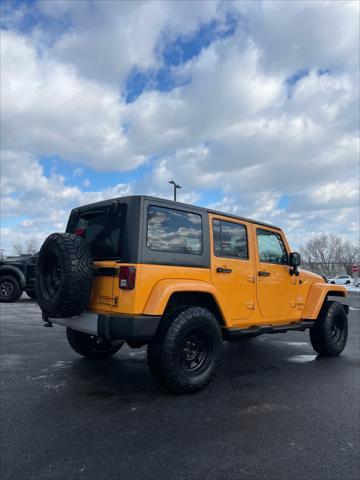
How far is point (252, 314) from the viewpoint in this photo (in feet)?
16.4

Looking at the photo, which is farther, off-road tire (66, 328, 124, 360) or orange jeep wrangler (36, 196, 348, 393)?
off-road tire (66, 328, 124, 360)

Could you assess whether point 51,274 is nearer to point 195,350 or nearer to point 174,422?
point 195,350

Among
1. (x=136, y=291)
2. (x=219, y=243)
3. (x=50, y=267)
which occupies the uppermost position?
(x=219, y=243)

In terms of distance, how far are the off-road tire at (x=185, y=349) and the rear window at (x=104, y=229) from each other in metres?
0.95

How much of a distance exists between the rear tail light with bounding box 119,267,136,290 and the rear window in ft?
0.85

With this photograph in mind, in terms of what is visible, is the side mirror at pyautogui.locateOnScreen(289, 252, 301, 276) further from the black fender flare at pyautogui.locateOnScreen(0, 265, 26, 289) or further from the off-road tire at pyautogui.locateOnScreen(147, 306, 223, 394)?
the black fender flare at pyautogui.locateOnScreen(0, 265, 26, 289)

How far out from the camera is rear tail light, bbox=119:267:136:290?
3.78 m

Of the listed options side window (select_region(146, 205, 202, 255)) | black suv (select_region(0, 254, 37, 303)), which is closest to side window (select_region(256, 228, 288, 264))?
side window (select_region(146, 205, 202, 255))

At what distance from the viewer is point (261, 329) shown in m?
5.02

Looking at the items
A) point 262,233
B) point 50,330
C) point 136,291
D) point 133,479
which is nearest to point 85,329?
point 136,291

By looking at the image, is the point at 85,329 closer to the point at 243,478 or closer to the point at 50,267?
the point at 50,267

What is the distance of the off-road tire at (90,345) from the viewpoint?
526 centimetres

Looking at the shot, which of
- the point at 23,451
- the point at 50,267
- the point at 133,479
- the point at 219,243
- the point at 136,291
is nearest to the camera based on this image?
the point at 133,479

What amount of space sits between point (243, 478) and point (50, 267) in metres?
3.05
